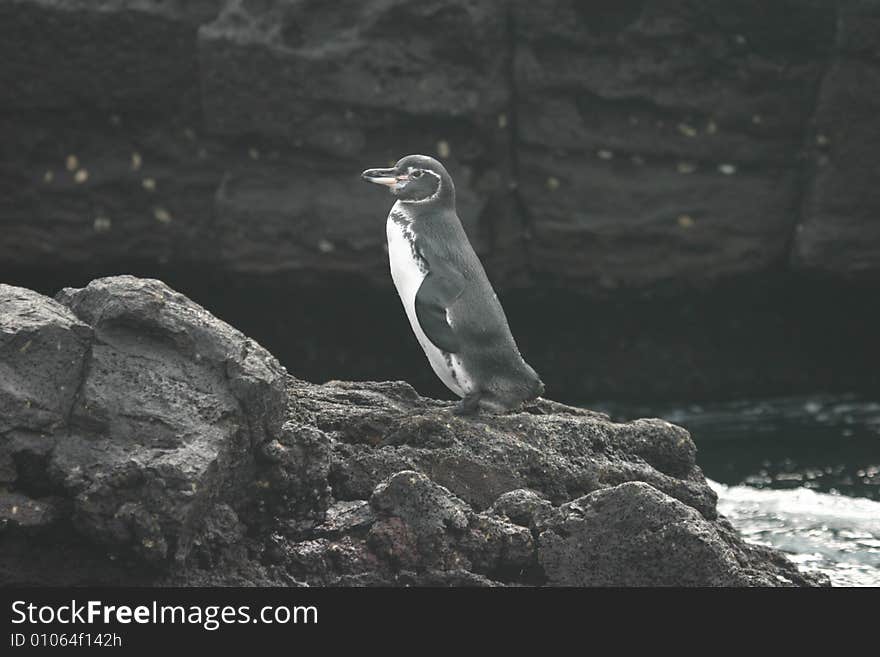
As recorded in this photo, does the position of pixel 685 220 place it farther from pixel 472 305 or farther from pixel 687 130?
pixel 472 305

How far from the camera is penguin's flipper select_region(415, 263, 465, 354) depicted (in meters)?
6.97

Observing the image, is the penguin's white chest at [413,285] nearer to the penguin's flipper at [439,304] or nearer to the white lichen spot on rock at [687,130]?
the penguin's flipper at [439,304]

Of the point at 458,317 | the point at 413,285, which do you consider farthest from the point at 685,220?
the point at 458,317

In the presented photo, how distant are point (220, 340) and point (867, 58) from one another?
809 cm

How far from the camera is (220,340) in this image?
18.7ft

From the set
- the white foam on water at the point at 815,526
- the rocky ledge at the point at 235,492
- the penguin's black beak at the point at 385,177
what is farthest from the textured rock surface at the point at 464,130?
the rocky ledge at the point at 235,492

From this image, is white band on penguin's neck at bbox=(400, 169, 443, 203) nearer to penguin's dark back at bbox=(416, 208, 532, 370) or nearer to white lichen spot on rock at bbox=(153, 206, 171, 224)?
penguin's dark back at bbox=(416, 208, 532, 370)

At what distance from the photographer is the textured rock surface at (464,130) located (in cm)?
1207

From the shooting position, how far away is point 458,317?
22.9 ft

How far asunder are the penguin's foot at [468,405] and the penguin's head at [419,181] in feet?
3.86

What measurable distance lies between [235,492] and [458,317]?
68.5 inches

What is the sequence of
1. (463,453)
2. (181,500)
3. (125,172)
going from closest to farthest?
(181,500) < (463,453) < (125,172)

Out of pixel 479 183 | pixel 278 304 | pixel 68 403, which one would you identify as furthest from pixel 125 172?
pixel 68 403

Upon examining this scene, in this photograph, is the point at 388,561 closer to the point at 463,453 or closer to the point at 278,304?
the point at 463,453
